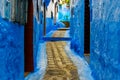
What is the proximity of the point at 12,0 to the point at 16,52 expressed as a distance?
1107 millimetres

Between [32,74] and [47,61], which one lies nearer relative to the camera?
[32,74]

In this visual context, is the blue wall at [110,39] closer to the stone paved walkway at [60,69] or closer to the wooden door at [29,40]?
the stone paved walkway at [60,69]

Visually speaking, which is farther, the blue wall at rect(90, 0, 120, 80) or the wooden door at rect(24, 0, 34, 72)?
the wooden door at rect(24, 0, 34, 72)

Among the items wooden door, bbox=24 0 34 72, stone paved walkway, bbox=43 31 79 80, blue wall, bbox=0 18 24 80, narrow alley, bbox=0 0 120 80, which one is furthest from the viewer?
wooden door, bbox=24 0 34 72

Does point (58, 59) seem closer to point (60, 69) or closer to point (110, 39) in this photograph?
→ point (60, 69)

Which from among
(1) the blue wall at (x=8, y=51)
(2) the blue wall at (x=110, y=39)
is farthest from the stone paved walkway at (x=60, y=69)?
(1) the blue wall at (x=8, y=51)

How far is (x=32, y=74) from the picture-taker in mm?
7766

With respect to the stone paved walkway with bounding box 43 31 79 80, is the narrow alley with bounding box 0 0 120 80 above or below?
above

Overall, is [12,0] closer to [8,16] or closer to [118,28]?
[8,16]

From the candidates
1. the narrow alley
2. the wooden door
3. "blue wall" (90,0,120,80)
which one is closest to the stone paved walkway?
the narrow alley

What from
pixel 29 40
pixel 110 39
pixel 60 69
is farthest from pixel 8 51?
pixel 60 69

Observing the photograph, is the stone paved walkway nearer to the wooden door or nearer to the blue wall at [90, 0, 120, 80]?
the wooden door

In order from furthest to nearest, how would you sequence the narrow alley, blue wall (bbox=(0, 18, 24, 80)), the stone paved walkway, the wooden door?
the wooden door < the stone paved walkway < the narrow alley < blue wall (bbox=(0, 18, 24, 80))

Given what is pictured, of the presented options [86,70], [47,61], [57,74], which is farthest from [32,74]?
[47,61]
